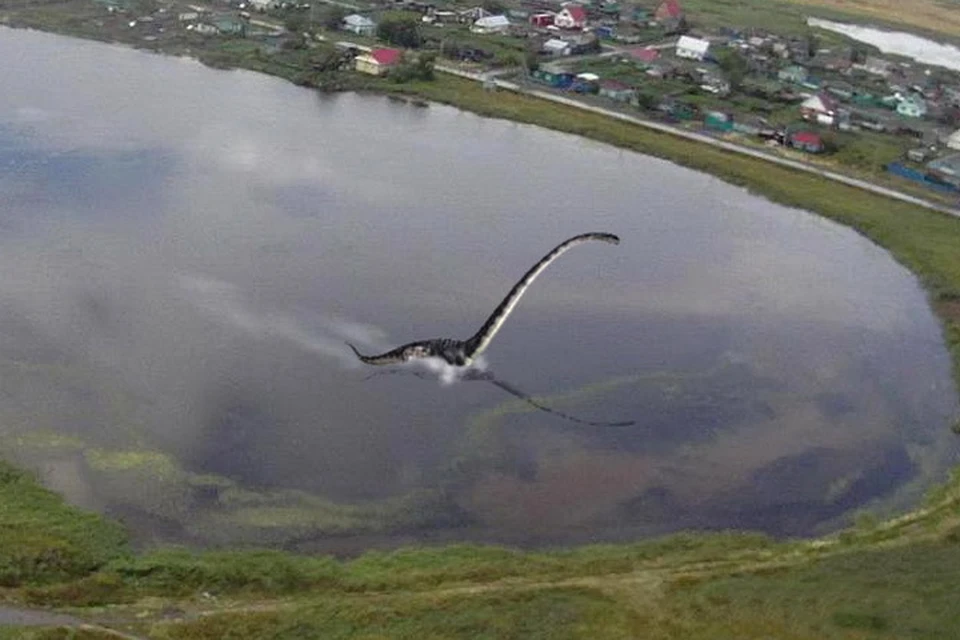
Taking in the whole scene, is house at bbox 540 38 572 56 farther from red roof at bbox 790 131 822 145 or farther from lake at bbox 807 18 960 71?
lake at bbox 807 18 960 71

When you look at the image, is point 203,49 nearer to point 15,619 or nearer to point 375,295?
point 375,295

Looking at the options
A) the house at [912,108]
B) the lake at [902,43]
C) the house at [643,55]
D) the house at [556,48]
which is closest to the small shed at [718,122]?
the house at [912,108]

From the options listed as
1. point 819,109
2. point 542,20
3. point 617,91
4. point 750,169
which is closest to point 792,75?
point 819,109

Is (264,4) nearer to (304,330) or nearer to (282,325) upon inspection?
(282,325)

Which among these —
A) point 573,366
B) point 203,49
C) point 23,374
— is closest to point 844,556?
point 573,366

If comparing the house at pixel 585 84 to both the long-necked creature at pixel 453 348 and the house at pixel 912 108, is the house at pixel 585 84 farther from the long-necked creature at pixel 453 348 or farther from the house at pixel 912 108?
the long-necked creature at pixel 453 348

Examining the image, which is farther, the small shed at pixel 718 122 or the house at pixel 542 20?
the house at pixel 542 20

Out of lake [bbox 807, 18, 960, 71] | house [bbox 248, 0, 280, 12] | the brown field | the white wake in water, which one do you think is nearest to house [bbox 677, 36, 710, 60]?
lake [bbox 807, 18, 960, 71]
